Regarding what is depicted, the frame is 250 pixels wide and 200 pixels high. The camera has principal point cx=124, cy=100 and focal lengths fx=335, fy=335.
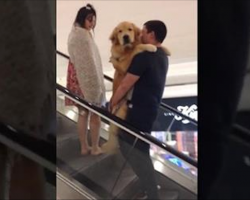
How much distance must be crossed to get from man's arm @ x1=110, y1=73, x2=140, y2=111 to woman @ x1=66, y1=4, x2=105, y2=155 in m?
0.04

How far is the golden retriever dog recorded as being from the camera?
1.25 m

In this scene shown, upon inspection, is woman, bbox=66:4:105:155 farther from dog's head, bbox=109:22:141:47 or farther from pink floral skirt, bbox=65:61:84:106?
dog's head, bbox=109:22:141:47

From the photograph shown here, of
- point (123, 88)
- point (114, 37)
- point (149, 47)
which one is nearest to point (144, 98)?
point (123, 88)

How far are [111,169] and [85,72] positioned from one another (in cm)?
43

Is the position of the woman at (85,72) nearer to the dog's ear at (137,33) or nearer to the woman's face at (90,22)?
the woman's face at (90,22)

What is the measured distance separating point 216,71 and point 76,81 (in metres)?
0.67

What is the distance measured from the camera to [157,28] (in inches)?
47.9

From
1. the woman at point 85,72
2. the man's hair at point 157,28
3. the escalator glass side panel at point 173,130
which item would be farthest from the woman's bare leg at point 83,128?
the man's hair at point 157,28

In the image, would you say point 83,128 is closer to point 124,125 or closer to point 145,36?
point 124,125

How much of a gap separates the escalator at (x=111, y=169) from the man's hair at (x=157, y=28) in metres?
0.32

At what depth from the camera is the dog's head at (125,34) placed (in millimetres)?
1269

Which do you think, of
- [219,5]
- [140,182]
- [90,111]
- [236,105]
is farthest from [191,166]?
[219,5]

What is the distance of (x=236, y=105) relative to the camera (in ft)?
2.12

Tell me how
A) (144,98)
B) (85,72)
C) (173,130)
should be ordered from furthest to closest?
(173,130), (144,98), (85,72)
